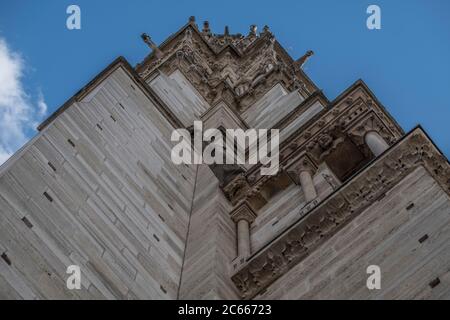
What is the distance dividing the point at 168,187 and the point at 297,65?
56.4ft

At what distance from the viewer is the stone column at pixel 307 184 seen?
1560 centimetres

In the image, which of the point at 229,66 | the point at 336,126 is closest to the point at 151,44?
the point at 229,66

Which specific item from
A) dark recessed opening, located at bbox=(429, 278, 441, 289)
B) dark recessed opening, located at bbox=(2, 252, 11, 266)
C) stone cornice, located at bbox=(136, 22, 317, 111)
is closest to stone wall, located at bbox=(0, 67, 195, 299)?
dark recessed opening, located at bbox=(2, 252, 11, 266)

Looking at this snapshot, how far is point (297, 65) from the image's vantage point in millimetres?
32812

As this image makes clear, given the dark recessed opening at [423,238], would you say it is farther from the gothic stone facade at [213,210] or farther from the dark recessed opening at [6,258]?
the dark recessed opening at [6,258]

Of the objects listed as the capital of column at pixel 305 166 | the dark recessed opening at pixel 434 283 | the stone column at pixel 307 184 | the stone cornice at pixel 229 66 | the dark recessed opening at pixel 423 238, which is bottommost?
the dark recessed opening at pixel 434 283

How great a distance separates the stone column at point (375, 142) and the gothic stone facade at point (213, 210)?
26mm

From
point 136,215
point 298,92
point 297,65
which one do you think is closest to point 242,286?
point 136,215

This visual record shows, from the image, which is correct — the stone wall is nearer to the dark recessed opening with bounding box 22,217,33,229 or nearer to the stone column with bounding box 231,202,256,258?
the dark recessed opening with bounding box 22,217,33,229

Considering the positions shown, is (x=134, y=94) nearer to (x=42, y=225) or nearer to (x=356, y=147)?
(x=356, y=147)

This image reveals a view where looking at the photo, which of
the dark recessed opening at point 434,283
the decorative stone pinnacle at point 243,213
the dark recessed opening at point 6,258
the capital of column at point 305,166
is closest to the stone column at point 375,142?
the capital of column at point 305,166

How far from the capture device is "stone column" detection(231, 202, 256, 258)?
15055 millimetres

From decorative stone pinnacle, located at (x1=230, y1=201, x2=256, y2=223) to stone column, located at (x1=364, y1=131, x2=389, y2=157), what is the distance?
245 centimetres
